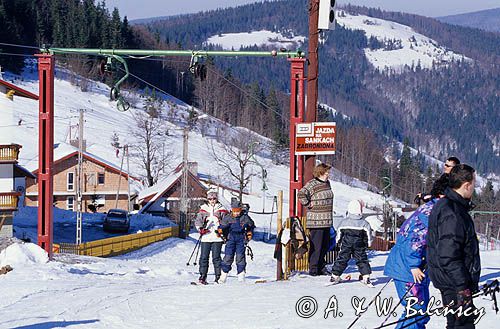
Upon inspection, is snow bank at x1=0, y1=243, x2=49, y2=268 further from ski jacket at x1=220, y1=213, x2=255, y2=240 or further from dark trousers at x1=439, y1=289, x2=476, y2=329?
dark trousers at x1=439, y1=289, x2=476, y2=329

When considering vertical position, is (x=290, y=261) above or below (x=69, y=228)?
above

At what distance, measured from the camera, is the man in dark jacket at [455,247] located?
Result: 6785 mm

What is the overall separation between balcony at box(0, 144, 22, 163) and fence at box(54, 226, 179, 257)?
4123 millimetres

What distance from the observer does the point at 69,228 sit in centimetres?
5169

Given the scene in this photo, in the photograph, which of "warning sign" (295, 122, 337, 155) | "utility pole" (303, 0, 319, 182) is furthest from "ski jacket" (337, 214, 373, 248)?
"utility pole" (303, 0, 319, 182)

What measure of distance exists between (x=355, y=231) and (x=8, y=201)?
24376 mm

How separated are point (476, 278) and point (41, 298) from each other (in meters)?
7.22

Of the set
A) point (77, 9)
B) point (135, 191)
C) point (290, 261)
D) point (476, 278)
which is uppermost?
point (77, 9)

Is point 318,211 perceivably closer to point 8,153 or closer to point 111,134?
point 8,153

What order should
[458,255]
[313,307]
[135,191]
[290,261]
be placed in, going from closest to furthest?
1. [458,255]
2. [313,307]
3. [290,261]
4. [135,191]

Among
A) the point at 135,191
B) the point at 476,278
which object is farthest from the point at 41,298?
the point at 135,191

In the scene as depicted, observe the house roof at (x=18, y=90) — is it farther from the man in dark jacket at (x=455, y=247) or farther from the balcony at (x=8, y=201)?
the man in dark jacket at (x=455, y=247)

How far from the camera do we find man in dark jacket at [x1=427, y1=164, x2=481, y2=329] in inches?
267

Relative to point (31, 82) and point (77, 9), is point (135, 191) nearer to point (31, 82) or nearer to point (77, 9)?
point (31, 82)
